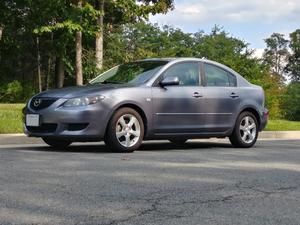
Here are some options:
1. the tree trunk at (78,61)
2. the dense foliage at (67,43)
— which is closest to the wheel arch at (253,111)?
the dense foliage at (67,43)

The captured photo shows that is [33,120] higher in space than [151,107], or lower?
lower

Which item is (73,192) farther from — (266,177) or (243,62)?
(243,62)

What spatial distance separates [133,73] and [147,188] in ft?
14.1

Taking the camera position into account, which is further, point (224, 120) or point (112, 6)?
point (112, 6)

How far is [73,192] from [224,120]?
17.6 ft

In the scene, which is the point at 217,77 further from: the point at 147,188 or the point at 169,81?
the point at 147,188

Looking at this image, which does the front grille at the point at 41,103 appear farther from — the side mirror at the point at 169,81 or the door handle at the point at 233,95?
the door handle at the point at 233,95

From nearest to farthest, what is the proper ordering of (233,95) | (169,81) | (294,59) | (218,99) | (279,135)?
(169,81), (218,99), (233,95), (279,135), (294,59)

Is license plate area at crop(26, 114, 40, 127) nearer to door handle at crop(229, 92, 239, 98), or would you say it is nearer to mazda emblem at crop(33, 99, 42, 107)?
mazda emblem at crop(33, 99, 42, 107)

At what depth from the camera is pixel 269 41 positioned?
145500 mm

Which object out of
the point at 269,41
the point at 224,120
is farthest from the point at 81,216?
the point at 269,41

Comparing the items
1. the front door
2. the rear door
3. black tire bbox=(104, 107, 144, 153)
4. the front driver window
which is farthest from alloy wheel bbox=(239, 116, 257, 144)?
black tire bbox=(104, 107, 144, 153)

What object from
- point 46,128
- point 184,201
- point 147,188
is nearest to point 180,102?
point 46,128

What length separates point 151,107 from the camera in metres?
9.46
